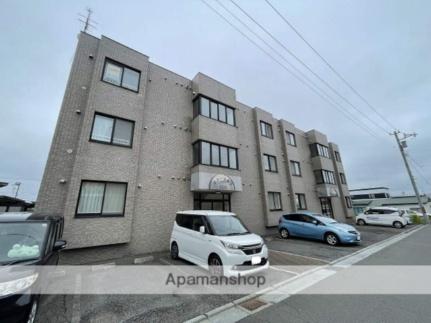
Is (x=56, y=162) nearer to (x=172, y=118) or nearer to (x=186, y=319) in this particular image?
(x=172, y=118)

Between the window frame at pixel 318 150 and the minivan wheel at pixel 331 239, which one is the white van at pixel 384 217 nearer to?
the window frame at pixel 318 150

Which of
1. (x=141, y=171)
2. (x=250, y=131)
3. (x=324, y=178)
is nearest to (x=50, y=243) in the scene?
(x=141, y=171)

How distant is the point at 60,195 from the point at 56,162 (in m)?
1.31

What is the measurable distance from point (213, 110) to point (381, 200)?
186 ft

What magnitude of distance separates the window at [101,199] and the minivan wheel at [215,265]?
14.9 ft

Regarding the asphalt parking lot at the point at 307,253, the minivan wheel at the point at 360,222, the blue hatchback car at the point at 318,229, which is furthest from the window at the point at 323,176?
the asphalt parking lot at the point at 307,253

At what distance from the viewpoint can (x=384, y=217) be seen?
18.2m

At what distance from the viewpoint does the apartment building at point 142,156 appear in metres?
7.23

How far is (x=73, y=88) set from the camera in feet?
26.3

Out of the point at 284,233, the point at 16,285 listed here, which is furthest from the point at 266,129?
the point at 16,285

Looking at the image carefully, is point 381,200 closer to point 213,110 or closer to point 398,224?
point 398,224

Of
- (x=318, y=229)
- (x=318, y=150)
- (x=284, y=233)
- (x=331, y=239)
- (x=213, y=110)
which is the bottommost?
(x=331, y=239)

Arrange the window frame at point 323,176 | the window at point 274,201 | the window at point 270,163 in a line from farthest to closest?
the window frame at point 323,176
the window at point 270,163
the window at point 274,201

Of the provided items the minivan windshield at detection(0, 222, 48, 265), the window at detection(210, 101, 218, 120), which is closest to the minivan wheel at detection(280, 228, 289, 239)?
the window at detection(210, 101, 218, 120)
